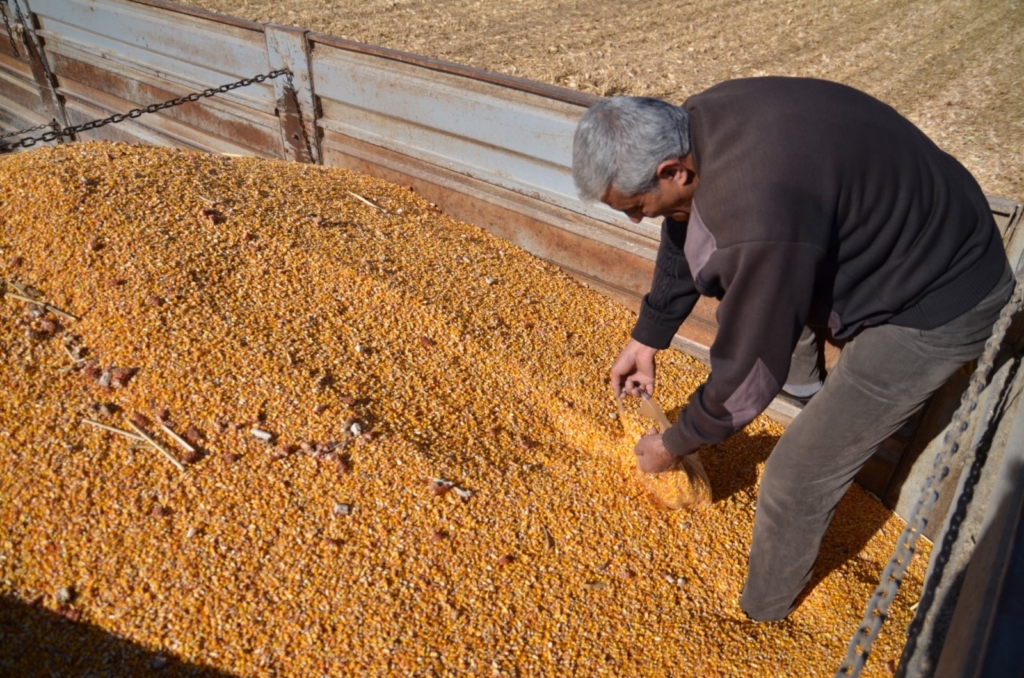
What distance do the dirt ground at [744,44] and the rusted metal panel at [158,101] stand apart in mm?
2123

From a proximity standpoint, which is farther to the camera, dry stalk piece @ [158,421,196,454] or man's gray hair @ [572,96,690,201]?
dry stalk piece @ [158,421,196,454]

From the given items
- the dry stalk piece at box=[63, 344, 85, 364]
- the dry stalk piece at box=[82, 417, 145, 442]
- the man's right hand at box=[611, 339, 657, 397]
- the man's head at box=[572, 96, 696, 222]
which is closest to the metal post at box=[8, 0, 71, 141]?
the dry stalk piece at box=[63, 344, 85, 364]

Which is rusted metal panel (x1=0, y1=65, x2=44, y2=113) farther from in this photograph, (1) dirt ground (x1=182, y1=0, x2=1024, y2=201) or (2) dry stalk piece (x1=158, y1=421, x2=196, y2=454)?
(2) dry stalk piece (x1=158, y1=421, x2=196, y2=454)

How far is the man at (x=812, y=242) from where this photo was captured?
5.77 feet

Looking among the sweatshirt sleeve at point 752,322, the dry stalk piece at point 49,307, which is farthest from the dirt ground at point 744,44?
the dry stalk piece at point 49,307

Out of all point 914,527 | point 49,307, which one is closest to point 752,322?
point 914,527

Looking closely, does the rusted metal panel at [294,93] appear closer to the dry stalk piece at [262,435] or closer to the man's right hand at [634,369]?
the dry stalk piece at [262,435]

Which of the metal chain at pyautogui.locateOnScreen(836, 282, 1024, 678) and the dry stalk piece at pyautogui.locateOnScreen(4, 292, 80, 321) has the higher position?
the metal chain at pyautogui.locateOnScreen(836, 282, 1024, 678)

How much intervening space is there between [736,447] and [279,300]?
2.21m

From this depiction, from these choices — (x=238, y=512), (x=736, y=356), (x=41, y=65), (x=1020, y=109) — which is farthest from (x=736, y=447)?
(x=41, y=65)

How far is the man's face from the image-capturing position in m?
1.89

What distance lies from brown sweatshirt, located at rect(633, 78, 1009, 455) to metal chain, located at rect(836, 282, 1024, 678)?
117mm

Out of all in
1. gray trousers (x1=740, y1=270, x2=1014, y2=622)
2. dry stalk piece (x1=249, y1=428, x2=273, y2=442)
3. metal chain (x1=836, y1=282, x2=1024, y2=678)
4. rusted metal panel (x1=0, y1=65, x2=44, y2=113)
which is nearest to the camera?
metal chain (x1=836, y1=282, x2=1024, y2=678)

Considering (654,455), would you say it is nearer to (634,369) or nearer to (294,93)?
(634,369)
